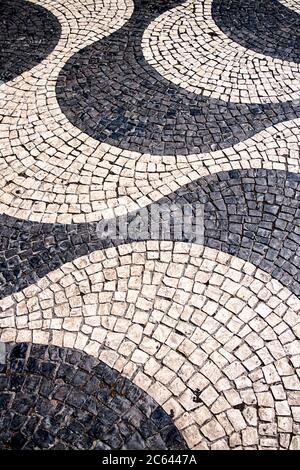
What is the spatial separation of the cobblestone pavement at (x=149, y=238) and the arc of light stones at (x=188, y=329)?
0.05 ft

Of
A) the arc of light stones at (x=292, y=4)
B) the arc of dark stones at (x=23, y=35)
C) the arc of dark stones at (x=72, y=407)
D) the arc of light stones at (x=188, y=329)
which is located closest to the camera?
the arc of dark stones at (x=72, y=407)

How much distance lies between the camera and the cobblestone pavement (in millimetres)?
3709

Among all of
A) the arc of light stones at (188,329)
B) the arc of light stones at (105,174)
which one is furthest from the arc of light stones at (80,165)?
the arc of light stones at (188,329)

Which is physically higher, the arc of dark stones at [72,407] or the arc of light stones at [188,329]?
the arc of light stones at [188,329]

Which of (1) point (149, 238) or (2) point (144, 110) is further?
(2) point (144, 110)

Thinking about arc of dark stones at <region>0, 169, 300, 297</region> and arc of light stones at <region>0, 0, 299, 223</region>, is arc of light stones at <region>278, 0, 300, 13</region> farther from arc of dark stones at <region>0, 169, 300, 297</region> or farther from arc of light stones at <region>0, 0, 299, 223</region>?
arc of dark stones at <region>0, 169, 300, 297</region>

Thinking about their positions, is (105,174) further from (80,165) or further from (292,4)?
(292,4)

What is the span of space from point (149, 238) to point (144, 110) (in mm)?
2239

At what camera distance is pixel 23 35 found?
7.55 metres

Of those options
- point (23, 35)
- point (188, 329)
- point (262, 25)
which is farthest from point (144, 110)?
point (188, 329)

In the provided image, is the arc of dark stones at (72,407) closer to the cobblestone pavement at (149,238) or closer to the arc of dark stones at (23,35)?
the cobblestone pavement at (149,238)

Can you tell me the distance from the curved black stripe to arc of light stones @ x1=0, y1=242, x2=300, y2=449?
4321 mm

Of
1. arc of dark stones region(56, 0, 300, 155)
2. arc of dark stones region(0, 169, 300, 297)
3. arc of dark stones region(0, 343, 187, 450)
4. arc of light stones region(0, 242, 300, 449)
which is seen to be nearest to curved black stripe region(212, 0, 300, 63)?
arc of dark stones region(56, 0, 300, 155)

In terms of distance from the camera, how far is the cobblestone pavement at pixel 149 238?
12.2 ft
